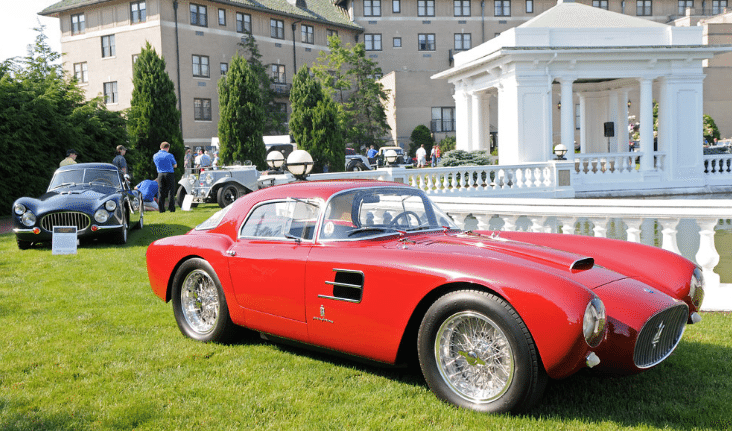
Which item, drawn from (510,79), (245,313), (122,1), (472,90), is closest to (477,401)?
(245,313)

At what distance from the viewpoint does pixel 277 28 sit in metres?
52.1

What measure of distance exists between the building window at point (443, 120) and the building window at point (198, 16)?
19.7 meters

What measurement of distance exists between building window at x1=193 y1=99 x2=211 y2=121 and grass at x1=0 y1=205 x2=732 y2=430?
138 feet

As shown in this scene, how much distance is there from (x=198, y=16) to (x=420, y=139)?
1923cm

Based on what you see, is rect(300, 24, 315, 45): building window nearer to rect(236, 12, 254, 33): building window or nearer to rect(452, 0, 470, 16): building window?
rect(236, 12, 254, 33): building window

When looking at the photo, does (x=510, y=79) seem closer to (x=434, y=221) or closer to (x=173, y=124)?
(x=173, y=124)

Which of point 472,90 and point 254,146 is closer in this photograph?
point 472,90

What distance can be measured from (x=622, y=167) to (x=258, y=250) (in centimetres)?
2000

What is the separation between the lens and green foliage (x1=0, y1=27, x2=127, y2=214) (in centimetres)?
1861

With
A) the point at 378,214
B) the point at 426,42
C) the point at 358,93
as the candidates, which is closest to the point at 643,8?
the point at 426,42

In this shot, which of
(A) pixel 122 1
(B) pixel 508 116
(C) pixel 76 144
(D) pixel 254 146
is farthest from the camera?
(A) pixel 122 1

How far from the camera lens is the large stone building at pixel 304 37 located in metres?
45.6

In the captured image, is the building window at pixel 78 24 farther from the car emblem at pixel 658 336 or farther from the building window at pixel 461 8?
the car emblem at pixel 658 336

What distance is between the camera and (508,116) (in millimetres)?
22312
